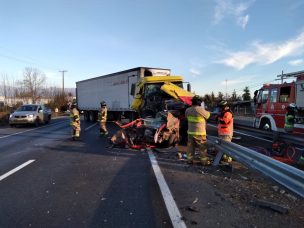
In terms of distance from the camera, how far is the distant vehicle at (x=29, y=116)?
23.2 meters

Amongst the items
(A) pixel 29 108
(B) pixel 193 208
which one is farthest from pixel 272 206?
(A) pixel 29 108

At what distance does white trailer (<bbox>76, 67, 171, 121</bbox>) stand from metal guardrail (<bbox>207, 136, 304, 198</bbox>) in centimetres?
1428

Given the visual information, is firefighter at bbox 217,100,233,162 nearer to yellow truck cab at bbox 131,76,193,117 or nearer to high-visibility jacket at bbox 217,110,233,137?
high-visibility jacket at bbox 217,110,233,137

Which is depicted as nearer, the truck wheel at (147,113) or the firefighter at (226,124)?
the firefighter at (226,124)

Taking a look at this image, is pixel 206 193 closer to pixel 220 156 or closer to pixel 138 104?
pixel 220 156

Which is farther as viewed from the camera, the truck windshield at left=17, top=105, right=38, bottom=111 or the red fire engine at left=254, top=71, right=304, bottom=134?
the truck windshield at left=17, top=105, right=38, bottom=111

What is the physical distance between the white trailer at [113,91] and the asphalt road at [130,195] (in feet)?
41.1

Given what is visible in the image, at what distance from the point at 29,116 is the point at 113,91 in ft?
19.7

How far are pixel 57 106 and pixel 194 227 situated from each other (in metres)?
57.3

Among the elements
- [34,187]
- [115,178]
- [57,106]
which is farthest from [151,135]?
[57,106]

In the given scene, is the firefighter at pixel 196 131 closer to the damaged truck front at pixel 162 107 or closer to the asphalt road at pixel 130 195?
the asphalt road at pixel 130 195

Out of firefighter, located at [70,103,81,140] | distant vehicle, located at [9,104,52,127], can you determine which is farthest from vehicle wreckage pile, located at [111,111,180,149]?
distant vehicle, located at [9,104,52,127]

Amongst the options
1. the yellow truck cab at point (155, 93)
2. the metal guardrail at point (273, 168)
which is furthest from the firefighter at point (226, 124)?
the yellow truck cab at point (155, 93)

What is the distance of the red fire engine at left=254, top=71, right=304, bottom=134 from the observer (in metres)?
14.0
